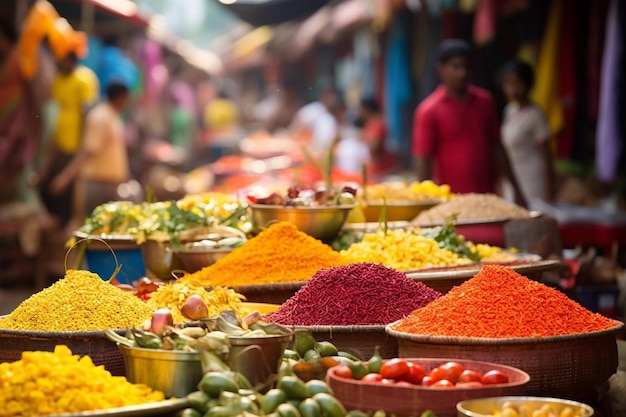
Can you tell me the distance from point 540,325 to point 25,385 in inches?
59.9

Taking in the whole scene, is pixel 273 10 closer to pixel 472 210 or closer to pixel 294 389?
pixel 472 210

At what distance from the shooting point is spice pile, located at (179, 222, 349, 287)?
15.5 feet

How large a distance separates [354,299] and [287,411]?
1111mm

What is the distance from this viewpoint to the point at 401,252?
5082 millimetres

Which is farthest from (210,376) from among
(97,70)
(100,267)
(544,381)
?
(97,70)

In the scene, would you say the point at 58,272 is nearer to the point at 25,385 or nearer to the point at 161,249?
the point at 161,249

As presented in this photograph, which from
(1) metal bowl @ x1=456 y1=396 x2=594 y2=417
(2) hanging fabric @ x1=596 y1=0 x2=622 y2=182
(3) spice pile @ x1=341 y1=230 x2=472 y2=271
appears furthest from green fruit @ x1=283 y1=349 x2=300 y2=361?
(2) hanging fabric @ x1=596 y1=0 x2=622 y2=182

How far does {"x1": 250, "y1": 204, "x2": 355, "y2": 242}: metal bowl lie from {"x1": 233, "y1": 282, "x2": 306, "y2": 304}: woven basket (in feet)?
2.27

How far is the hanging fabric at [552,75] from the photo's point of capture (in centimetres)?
966

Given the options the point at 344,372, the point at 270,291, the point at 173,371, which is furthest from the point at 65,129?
the point at 344,372

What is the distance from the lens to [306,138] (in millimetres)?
17969

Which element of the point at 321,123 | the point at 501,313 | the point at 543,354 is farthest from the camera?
the point at 321,123

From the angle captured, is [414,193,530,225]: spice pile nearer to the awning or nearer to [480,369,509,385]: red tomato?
[480,369,509,385]: red tomato

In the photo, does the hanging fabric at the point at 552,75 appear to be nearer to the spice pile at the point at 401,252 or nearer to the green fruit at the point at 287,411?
the spice pile at the point at 401,252
